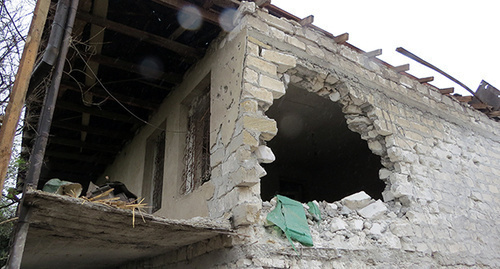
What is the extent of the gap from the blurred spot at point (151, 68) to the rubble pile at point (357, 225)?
105 inches

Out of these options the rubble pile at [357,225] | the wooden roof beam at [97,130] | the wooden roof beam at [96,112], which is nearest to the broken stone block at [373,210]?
the rubble pile at [357,225]

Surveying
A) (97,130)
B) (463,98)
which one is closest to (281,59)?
(463,98)

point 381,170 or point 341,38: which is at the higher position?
point 341,38

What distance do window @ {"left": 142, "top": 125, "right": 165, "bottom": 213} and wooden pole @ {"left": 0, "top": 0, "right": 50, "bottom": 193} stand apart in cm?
358

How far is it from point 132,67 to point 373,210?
3.56m

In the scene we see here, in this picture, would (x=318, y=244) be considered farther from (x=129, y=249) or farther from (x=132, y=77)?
(x=132, y=77)

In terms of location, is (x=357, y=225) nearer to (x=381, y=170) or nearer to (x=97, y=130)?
(x=381, y=170)

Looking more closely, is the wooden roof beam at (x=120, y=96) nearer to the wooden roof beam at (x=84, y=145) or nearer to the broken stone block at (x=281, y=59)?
the wooden roof beam at (x=84, y=145)

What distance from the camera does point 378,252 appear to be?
415cm

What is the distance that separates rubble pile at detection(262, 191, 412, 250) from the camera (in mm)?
3953

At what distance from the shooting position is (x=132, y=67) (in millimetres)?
5328

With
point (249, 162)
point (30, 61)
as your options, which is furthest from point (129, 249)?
point (30, 61)

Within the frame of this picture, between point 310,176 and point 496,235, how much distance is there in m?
4.44

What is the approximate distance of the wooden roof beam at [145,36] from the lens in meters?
4.38
